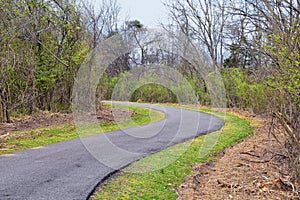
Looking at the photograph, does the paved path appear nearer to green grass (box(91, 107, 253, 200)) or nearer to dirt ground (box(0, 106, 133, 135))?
green grass (box(91, 107, 253, 200))

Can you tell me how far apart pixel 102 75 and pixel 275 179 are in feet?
38.3

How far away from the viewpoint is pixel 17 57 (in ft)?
37.0

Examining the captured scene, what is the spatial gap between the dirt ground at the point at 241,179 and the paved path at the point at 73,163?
1.48 m

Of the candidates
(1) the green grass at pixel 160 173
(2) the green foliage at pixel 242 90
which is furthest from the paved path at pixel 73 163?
(2) the green foliage at pixel 242 90

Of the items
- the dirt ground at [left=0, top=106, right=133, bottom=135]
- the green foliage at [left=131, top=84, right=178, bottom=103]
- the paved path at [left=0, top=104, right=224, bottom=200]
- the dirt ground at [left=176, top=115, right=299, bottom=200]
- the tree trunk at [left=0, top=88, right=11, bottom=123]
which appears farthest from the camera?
the green foliage at [left=131, top=84, right=178, bottom=103]

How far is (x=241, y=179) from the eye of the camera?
17.4ft

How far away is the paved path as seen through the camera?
4.37 m

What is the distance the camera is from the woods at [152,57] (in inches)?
210

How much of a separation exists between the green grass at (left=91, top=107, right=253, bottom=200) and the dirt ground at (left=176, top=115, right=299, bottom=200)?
0.23 meters

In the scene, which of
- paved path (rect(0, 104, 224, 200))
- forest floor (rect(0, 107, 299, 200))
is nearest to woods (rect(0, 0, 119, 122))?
paved path (rect(0, 104, 224, 200))

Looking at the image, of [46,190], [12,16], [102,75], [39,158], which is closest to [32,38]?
[12,16]

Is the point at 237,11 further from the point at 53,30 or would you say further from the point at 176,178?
the point at 53,30

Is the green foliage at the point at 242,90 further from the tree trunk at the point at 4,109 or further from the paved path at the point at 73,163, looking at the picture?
the tree trunk at the point at 4,109

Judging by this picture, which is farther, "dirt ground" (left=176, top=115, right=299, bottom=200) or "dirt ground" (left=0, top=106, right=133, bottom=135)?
"dirt ground" (left=0, top=106, right=133, bottom=135)
